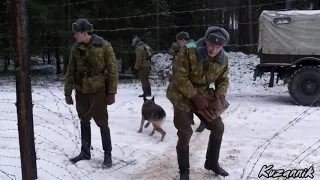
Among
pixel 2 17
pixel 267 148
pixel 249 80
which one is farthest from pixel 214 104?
pixel 2 17

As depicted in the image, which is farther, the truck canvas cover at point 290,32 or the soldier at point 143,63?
the soldier at point 143,63

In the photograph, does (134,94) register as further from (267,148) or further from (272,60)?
(267,148)

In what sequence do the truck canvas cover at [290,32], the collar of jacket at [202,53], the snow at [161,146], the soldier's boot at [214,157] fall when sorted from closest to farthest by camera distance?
the collar of jacket at [202,53], the soldier's boot at [214,157], the snow at [161,146], the truck canvas cover at [290,32]

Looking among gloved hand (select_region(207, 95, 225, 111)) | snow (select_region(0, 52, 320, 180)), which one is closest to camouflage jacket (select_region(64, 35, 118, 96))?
snow (select_region(0, 52, 320, 180))

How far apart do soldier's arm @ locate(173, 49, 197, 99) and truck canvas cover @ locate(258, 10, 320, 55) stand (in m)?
6.45

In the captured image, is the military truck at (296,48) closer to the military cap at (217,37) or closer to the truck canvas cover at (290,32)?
the truck canvas cover at (290,32)

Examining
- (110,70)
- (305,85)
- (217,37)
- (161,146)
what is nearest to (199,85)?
(217,37)

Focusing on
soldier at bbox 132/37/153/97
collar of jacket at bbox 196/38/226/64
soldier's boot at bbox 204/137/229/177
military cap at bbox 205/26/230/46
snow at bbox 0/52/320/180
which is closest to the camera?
military cap at bbox 205/26/230/46

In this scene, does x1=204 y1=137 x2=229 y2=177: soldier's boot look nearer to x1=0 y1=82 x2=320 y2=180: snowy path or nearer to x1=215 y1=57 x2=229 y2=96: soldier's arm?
x1=0 y1=82 x2=320 y2=180: snowy path

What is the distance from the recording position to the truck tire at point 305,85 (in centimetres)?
964

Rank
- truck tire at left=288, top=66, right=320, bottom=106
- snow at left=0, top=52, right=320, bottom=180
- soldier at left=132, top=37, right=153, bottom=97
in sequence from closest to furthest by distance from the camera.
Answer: snow at left=0, top=52, right=320, bottom=180 → truck tire at left=288, top=66, right=320, bottom=106 → soldier at left=132, top=37, right=153, bottom=97

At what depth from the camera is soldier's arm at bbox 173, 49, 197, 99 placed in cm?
395

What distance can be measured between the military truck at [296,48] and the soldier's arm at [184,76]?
20.7ft

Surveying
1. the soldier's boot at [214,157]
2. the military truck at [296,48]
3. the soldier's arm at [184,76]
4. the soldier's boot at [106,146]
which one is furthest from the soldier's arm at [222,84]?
the military truck at [296,48]
